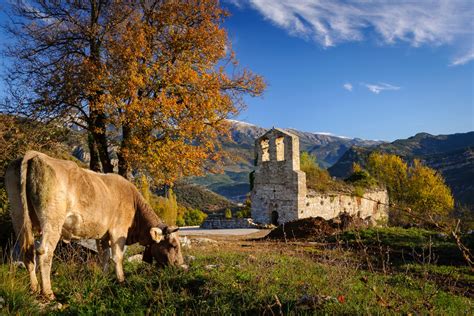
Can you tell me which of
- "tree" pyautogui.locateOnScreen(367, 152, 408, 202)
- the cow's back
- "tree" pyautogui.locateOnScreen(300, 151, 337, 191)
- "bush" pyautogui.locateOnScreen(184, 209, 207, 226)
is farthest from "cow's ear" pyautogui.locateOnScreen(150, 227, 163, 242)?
"bush" pyautogui.locateOnScreen(184, 209, 207, 226)

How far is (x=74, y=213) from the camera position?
6.80 m

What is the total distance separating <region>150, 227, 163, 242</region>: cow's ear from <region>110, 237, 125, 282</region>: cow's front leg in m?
0.56

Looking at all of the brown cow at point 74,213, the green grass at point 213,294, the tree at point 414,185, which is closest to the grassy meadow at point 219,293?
the green grass at point 213,294

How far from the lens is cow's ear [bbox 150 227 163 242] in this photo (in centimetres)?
793

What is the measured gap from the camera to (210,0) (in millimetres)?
16625

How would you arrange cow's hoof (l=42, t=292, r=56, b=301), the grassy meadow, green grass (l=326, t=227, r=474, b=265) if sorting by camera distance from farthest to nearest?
green grass (l=326, t=227, r=474, b=265) → cow's hoof (l=42, t=292, r=56, b=301) → the grassy meadow

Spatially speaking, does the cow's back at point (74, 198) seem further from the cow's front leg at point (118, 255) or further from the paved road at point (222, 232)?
the paved road at point (222, 232)

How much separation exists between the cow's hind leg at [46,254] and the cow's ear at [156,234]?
1.97 m

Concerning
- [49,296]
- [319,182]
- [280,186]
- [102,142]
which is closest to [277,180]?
[280,186]

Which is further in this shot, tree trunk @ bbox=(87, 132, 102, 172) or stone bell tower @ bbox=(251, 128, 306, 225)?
stone bell tower @ bbox=(251, 128, 306, 225)

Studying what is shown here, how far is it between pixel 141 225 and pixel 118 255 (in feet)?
3.17

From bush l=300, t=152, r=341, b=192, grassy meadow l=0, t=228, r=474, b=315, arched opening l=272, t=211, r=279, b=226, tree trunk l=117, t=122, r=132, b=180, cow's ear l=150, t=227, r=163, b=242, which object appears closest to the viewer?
grassy meadow l=0, t=228, r=474, b=315

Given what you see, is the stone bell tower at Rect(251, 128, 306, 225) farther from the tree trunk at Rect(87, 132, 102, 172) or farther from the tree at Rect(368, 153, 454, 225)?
the tree at Rect(368, 153, 454, 225)

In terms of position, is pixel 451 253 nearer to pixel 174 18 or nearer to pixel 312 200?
pixel 174 18
